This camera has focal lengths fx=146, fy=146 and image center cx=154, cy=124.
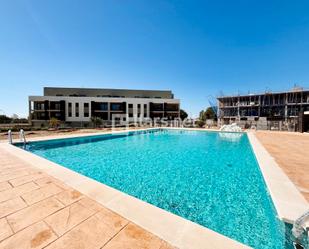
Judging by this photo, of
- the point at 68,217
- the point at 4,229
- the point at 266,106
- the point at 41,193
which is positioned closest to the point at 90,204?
the point at 68,217

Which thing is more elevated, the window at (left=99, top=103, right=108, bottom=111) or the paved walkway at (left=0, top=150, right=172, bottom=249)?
the window at (left=99, top=103, right=108, bottom=111)

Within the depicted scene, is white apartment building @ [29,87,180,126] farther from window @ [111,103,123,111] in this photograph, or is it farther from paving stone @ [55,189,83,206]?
paving stone @ [55,189,83,206]

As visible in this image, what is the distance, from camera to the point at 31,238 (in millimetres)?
1680

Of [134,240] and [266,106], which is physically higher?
[266,106]

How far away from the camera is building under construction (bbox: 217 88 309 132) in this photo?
3127cm

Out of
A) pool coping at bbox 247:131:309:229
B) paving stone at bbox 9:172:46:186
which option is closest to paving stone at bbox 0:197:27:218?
paving stone at bbox 9:172:46:186

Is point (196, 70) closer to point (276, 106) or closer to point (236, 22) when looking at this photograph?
point (236, 22)

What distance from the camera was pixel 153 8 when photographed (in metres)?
9.90

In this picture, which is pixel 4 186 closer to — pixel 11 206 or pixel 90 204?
pixel 11 206

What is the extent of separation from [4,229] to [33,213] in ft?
1.12

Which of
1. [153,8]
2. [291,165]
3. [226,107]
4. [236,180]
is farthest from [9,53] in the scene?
[226,107]

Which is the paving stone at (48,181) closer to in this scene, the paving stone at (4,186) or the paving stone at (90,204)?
the paving stone at (4,186)

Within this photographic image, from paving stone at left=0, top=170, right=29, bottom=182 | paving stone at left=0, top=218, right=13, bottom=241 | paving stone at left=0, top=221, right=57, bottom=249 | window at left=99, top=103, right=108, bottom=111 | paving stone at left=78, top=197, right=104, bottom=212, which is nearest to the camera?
paving stone at left=0, top=221, right=57, bottom=249

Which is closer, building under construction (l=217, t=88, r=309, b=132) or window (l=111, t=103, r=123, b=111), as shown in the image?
building under construction (l=217, t=88, r=309, b=132)
